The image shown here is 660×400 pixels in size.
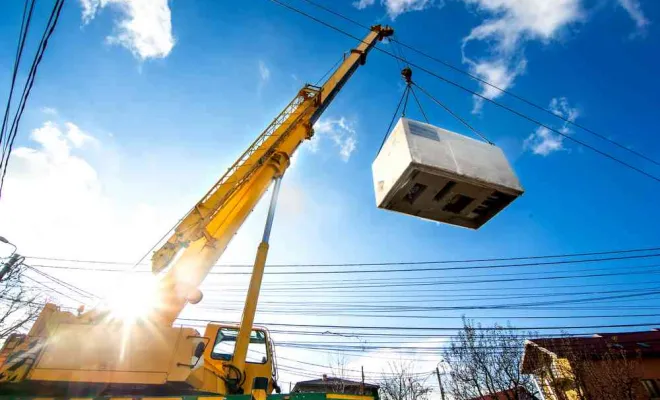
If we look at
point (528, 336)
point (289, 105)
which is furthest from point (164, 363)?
point (528, 336)

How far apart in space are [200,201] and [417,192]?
4.66m

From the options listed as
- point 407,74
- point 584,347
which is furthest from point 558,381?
point 407,74

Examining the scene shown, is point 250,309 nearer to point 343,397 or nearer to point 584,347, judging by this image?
point 343,397

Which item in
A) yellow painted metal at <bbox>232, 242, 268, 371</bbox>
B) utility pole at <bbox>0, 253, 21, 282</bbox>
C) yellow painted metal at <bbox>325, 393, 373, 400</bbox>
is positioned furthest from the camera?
utility pole at <bbox>0, 253, 21, 282</bbox>

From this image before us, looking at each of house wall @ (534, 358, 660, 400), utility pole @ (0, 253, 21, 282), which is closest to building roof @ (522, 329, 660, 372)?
house wall @ (534, 358, 660, 400)

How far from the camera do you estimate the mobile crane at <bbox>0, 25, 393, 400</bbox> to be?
366 cm

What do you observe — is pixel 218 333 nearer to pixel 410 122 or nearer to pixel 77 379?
pixel 77 379

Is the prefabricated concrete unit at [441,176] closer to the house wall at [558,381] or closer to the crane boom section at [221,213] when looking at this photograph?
the crane boom section at [221,213]

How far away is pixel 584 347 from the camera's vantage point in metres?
14.8

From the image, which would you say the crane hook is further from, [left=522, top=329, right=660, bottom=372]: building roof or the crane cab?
[left=522, top=329, right=660, bottom=372]: building roof

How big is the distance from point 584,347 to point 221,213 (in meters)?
18.0

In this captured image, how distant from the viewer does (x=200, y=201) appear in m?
6.64

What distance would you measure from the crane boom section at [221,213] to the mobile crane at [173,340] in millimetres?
20

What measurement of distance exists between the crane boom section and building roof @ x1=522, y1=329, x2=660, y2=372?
612 inches
